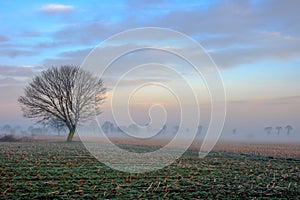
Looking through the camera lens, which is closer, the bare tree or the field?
the field

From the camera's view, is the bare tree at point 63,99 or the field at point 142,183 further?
the bare tree at point 63,99

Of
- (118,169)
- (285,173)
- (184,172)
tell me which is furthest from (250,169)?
(118,169)

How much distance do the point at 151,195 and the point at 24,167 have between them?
10079mm

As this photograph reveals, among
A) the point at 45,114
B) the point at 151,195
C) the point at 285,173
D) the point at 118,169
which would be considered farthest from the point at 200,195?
the point at 45,114

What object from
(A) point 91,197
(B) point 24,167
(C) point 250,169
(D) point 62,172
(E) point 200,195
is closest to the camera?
(A) point 91,197

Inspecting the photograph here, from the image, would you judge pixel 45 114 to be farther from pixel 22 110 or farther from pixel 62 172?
pixel 62 172

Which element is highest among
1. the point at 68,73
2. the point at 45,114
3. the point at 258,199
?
the point at 68,73

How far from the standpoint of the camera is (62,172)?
19094 millimetres

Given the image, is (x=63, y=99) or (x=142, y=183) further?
(x=63, y=99)

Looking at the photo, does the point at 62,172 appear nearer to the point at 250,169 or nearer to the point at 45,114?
the point at 250,169

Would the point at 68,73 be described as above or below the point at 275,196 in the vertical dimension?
above

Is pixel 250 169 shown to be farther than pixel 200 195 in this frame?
Yes

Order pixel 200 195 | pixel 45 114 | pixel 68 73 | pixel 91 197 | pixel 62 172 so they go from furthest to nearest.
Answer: pixel 68 73 → pixel 45 114 → pixel 62 172 → pixel 200 195 → pixel 91 197

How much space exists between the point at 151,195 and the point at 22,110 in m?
55.4
